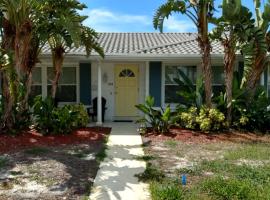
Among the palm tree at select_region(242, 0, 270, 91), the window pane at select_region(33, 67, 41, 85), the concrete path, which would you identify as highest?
the palm tree at select_region(242, 0, 270, 91)

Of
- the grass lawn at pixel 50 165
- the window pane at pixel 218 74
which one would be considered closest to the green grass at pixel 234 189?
the grass lawn at pixel 50 165

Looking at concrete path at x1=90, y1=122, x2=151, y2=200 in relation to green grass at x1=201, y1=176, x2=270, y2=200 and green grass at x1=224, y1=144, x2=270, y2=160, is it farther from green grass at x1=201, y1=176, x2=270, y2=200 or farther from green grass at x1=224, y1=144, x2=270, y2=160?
green grass at x1=224, y1=144, x2=270, y2=160

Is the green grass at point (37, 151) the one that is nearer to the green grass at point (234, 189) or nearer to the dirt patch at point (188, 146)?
the dirt patch at point (188, 146)

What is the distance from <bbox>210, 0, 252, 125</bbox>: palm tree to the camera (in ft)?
40.3

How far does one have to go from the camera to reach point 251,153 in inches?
386

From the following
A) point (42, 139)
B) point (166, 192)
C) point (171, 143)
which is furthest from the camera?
point (42, 139)

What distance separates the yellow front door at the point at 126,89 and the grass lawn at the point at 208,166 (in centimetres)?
416

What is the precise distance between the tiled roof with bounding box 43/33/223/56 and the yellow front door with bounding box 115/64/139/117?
96cm

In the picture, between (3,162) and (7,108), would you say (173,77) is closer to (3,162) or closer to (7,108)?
(7,108)

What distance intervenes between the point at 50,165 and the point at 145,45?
8.77 meters

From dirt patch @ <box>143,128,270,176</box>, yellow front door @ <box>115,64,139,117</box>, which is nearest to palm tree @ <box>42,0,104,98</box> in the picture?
yellow front door @ <box>115,64,139,117</box>

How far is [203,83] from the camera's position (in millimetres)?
13727

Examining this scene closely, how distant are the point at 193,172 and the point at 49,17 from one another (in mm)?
6846

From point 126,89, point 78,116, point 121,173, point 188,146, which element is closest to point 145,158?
point 121,173
